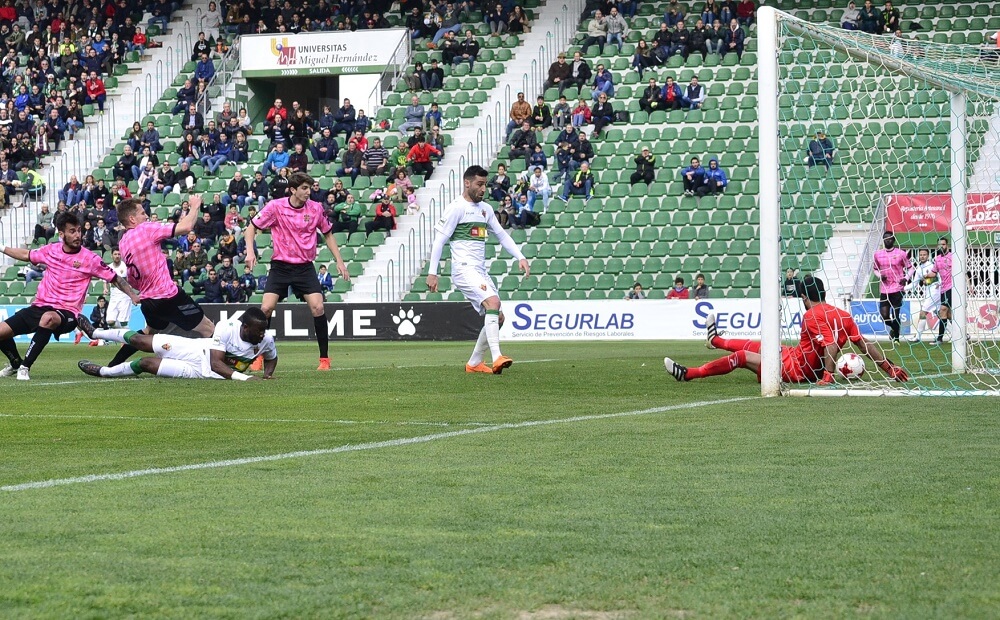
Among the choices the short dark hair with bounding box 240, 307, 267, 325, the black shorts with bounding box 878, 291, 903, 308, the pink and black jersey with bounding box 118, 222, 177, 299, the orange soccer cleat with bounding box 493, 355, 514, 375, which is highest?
the pink and black jersey with bounding box 118, 222, 177, 299

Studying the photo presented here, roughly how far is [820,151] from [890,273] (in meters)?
2.30

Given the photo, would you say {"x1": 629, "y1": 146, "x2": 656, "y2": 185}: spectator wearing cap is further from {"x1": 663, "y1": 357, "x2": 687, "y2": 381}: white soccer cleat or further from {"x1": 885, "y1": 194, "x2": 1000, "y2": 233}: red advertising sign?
{"x1": 663, "y1": 357, "x2": 687, "y2": 381}: white soccer cleat

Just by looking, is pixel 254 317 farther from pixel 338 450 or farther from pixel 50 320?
pixel 338 450

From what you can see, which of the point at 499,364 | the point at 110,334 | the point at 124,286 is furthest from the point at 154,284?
the point at 499,364

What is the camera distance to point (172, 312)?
13547 millimetres

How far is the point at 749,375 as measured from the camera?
13289 millimetres

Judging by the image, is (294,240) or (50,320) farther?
(294,240)

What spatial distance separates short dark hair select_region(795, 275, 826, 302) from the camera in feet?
37.6

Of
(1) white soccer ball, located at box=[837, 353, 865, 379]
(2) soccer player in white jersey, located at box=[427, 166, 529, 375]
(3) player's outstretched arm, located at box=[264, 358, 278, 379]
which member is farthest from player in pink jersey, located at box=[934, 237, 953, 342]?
(3) player's outstretched arm, located at box=[264, 358, 278, 379]

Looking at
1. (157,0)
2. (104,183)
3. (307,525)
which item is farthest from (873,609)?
(157,0)

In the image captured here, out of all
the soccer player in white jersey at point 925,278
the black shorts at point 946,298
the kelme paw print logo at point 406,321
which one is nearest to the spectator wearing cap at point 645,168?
the kelme paw print logo at point 406,321

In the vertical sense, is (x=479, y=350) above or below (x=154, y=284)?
below

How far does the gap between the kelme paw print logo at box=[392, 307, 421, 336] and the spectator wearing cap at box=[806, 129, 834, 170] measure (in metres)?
10.3

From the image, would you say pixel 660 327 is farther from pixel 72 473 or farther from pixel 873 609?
pixel 873 609
